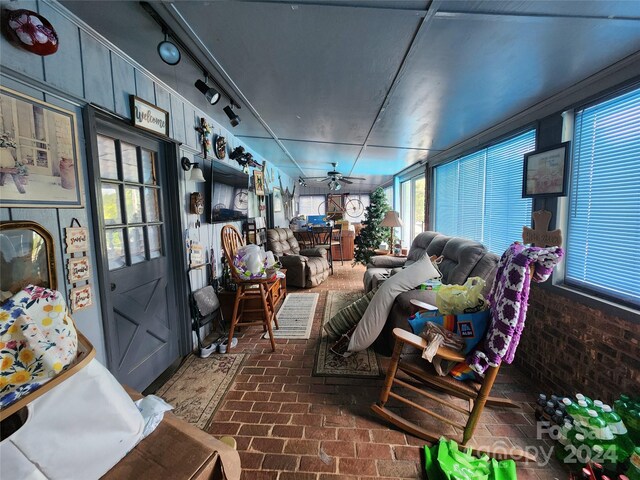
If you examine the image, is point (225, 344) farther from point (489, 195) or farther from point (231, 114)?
point (489, 195)

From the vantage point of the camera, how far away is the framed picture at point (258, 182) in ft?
13.2

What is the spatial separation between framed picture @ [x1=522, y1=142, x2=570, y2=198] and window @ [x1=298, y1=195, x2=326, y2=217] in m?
7.79

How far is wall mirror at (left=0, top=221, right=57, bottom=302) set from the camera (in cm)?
104

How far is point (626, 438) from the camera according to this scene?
4.32 feet

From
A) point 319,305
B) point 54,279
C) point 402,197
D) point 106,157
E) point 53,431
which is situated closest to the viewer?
point 53,431

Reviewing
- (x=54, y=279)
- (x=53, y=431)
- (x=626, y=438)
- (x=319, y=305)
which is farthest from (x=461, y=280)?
(x=54, y=279)

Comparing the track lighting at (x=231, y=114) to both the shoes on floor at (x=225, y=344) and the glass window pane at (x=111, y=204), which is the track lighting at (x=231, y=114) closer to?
the glass window pane at (x=111, y=204)

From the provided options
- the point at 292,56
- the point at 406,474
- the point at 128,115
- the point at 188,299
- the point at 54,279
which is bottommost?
the point at 406,474

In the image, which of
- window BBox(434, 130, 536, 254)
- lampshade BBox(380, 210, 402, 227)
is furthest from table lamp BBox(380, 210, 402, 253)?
window BBox(434, 130, 536, 254)

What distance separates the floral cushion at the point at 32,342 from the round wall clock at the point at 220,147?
2.18 m

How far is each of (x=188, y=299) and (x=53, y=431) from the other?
1.59 m

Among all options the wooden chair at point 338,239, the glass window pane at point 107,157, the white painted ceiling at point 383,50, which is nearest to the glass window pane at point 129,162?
the glass window pane at point 107,157

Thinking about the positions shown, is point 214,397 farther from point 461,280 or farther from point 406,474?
point 461,280

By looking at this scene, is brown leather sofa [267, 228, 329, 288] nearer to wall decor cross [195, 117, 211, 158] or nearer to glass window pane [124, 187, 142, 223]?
wall decor cross [195, 117, 211, 158]
